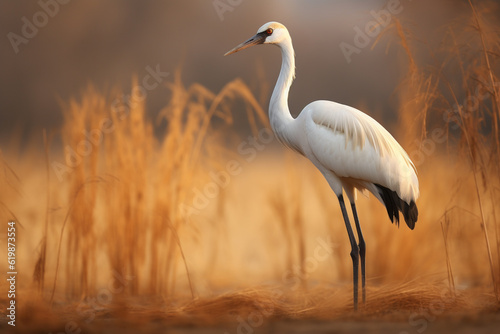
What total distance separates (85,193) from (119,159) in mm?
261

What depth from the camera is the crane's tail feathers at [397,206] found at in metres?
3.35

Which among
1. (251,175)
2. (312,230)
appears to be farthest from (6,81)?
(312,230)

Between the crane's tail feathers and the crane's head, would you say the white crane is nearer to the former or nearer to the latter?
the crane's tail feathers

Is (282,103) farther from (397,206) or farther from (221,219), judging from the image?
(221,219)

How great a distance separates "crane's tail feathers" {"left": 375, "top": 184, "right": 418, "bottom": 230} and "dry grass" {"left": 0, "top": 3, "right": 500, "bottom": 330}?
0.15m

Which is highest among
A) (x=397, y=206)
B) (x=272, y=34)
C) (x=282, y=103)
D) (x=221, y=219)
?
(x=272, y=34)

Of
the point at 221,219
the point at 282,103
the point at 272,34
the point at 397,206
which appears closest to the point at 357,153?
the point at 397,206

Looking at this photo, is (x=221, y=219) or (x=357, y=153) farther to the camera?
(x=221, y=219)

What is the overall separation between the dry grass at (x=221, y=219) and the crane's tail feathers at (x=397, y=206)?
15cm

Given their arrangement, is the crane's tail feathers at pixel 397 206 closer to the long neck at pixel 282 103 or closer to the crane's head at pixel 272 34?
the long neck at pixel 282 103

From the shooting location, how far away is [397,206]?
3.38 metres

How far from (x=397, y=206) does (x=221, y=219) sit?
1.15 meters

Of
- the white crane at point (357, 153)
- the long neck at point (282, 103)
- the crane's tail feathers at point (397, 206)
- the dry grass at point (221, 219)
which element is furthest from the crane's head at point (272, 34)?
the crane's tail feathers at point (397, 206)

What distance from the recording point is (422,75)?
3143 mm
